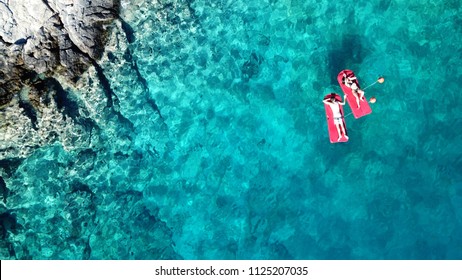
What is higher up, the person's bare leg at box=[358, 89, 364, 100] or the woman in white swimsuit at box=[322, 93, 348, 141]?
the person's bare leg at box=[358, 89, 364, 100]

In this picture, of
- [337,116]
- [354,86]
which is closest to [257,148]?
[337,116]

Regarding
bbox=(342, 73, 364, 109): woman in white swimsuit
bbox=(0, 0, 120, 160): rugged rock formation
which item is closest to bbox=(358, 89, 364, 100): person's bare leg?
bbox=(342, 73, 364, 109): woman in white swimsuit

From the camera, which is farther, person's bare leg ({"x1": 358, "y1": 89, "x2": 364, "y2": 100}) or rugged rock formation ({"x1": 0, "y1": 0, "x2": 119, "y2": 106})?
person's bare leg ({"x1": 358, "y1": 89, "x2": 364, "y2": 100})

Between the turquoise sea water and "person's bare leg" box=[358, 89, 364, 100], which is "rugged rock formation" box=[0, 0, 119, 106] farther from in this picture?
"person's bare leg" box=[358, 89, 364, 100]

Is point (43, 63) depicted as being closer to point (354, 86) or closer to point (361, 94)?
point (354, 86)

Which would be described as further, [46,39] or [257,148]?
[257,148]
